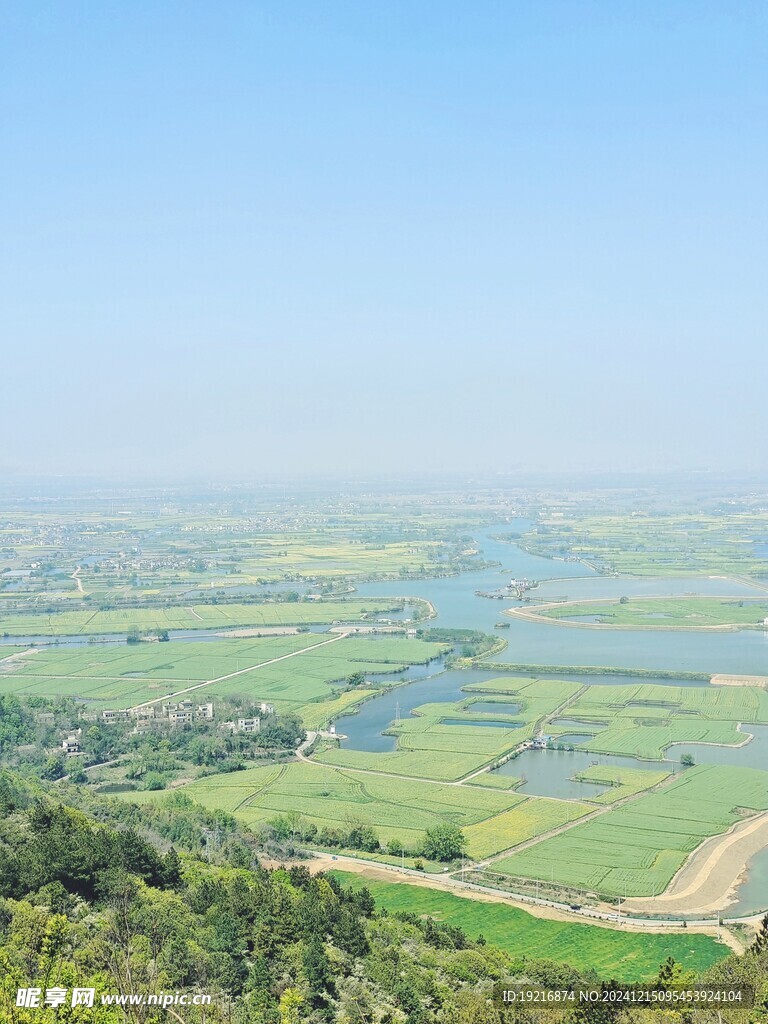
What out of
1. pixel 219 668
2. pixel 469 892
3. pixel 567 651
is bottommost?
pixel 469 892

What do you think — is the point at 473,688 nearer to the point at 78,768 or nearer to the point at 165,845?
the point at 78,768

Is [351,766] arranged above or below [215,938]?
below

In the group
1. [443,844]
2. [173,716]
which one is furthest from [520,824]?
[173,716]

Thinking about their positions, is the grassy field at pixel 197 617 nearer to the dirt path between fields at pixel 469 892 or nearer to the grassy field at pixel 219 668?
the grassy field at pixel 219 668

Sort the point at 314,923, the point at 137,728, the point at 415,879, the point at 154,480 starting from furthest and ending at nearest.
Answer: the point at 154,480 < the point at 137,728 < the point at 415,879 < the point at 314,923

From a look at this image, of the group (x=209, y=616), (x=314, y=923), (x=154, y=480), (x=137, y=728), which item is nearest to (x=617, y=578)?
(x=209, y=616)

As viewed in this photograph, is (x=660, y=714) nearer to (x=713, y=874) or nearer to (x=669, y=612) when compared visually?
(x=713, y=874)
